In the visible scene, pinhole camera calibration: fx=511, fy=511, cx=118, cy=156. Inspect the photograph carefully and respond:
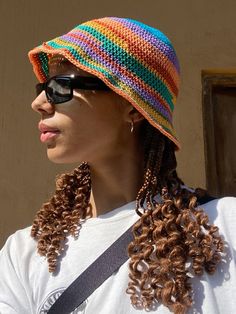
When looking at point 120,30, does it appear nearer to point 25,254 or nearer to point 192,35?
point 25,254

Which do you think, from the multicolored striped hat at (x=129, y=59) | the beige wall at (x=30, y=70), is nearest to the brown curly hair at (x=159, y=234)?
the multicolored striped hat at (x=129, y=59)

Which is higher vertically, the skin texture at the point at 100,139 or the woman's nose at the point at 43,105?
the woman's nose at the point at 43,105

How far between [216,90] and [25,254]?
7.32 feet

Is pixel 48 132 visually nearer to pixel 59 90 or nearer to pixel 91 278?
pixel 59 90

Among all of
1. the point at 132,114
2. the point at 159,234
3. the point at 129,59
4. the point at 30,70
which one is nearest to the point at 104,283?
the point at 159,234

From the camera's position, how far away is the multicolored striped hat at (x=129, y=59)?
142cm

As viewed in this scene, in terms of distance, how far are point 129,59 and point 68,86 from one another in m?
0.19

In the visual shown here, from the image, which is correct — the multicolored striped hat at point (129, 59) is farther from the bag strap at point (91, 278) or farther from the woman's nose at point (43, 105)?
the bag strap at point (91, 278)

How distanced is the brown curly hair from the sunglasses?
22 cm

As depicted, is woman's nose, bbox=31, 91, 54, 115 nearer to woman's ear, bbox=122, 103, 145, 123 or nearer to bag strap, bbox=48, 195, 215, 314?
woman's ear, bbox=122, 103, 145, 123

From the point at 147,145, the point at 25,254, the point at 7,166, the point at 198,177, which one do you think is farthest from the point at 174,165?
the point at 7,166

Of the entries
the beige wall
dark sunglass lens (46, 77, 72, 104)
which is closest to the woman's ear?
dark sunglass lens (46, 77, 72, 104)

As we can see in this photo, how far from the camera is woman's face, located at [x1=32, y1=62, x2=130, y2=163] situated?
1428 mm

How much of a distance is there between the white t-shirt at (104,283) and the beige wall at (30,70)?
1576 millimetres
